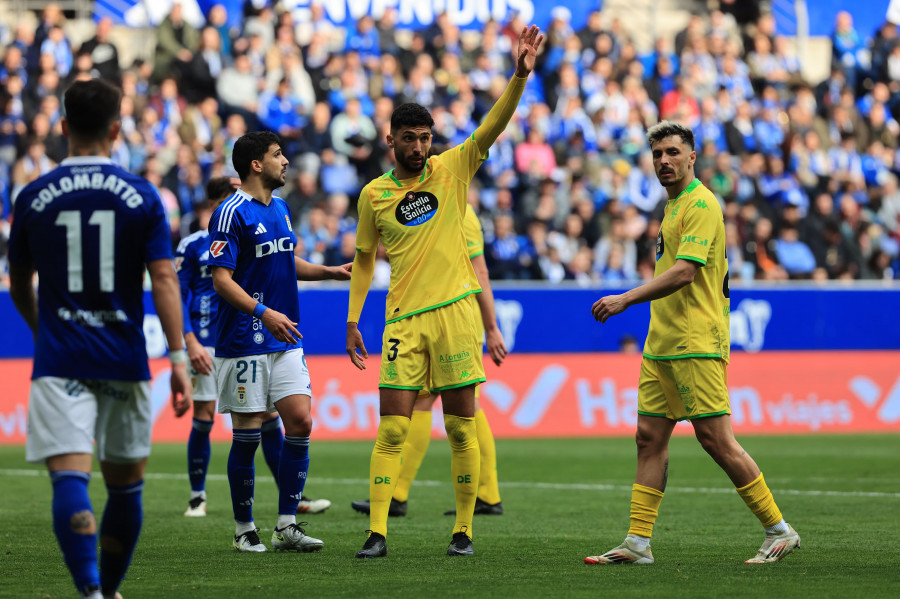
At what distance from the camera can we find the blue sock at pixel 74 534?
521 centimetres

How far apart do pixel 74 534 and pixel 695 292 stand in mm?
3694

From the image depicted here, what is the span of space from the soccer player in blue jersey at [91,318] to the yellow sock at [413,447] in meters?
4.42

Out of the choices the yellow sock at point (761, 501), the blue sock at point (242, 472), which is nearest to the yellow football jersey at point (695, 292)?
the yellow sock at point (761, 501)

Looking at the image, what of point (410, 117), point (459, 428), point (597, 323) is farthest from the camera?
point (597, 323)

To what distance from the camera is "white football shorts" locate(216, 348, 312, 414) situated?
7758 millimetres

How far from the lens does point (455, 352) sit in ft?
24.5

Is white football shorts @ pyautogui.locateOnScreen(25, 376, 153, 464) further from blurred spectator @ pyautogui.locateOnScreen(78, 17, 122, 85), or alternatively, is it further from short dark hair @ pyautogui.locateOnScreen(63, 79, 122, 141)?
blurred spectator @ pyautogui.locateOnScreen(78, 17, 122, 85)

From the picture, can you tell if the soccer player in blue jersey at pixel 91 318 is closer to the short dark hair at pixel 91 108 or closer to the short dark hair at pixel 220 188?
the short dark hair at pixel 91 108

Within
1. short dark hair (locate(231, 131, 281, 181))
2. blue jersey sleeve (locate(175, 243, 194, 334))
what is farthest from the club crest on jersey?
blue jersey sleeve (locate(175, 243, 194, 334))

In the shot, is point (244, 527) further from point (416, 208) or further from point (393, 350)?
point (416, 208)

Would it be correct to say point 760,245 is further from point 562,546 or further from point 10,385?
point 562,546

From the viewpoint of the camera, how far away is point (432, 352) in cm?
748

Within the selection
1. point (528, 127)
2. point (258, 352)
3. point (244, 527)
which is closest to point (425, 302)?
point (258, 352)

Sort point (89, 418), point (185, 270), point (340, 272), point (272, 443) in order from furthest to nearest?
point (185, 270) → point (272, 443) → point (340, 272) → point (89, 418)
